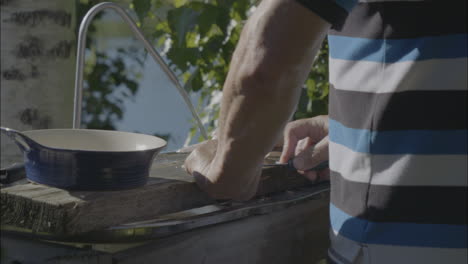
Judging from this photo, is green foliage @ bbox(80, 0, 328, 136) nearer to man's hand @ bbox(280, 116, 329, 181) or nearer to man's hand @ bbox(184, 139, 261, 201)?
man's hand @ bbox(280, 116, 329, 181)

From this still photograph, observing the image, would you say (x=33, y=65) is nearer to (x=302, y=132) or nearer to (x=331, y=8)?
(x=302, y=132)

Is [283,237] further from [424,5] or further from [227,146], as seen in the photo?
[424,5]

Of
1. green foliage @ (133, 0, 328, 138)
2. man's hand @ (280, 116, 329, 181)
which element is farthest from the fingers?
green foliage @ (133, 0, 328, 138)

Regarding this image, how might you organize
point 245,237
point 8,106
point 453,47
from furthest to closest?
point 8,106
point 245,237
point 453,47

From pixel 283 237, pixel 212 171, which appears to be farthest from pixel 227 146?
pixel 283 237

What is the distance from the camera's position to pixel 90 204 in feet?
3.95

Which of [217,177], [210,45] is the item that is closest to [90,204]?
[217,177]

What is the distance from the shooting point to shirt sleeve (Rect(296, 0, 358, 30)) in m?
1.11

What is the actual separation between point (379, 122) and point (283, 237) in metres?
0.52

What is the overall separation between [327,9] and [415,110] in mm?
227

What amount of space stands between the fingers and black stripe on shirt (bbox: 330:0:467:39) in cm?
50

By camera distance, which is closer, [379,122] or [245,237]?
[379,122]

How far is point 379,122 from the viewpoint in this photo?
1.17m

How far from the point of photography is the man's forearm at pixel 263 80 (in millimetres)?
1135
